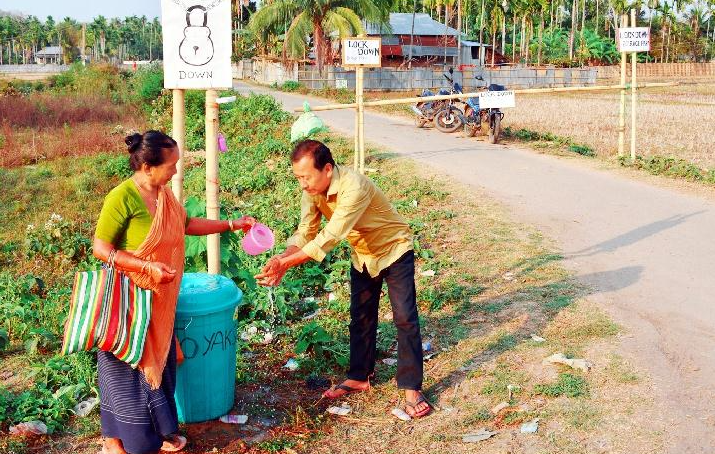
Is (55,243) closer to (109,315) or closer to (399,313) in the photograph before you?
(109,315)

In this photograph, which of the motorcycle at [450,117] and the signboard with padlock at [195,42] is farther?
the motorcycle at [450,117]

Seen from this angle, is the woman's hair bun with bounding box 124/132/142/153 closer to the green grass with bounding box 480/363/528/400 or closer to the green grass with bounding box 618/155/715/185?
the green grass with bounding box 480/363/528/400

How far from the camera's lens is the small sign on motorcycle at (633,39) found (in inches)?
473

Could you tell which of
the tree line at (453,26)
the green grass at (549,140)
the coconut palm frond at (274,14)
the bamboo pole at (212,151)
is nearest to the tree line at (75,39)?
the tree line at (453,26)

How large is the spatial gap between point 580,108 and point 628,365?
22.8 meters

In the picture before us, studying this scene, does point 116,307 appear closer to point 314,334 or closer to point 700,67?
point 314,334

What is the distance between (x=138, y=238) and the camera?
12.6 feet

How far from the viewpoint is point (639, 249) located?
7.43m

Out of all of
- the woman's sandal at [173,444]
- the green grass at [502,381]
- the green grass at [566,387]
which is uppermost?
the green grass at [566,387]

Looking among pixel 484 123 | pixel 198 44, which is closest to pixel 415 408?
pixel 198 44

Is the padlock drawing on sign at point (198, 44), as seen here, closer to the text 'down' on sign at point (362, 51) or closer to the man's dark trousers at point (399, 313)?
the man's dark trousers at point (399, 313)

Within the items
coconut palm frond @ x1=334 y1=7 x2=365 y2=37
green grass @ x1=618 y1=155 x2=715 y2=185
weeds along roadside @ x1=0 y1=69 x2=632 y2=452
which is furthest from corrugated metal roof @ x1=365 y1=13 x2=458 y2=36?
weeds along roadside @ x1=0 y1=69 x2=632 y2=452

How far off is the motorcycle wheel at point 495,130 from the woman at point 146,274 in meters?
11.6

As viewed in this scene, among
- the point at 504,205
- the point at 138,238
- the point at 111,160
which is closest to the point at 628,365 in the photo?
the point at 138,238
